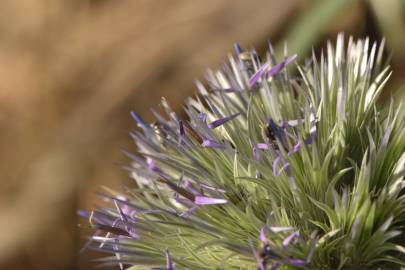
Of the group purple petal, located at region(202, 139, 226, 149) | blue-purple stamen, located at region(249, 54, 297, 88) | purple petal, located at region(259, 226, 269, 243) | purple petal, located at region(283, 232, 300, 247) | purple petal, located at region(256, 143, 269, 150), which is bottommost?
purple petal, located at region(283, 232, 300, 247)

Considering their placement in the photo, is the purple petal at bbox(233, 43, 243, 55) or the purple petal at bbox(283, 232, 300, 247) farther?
the purple petal at bbox(233, 43, 243, 55)

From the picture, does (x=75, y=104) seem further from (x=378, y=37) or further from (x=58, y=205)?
(x=378, y=37)

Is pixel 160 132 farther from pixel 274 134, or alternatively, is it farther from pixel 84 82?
pixel 84 82

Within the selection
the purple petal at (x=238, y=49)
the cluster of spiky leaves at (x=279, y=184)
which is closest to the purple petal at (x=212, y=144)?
the cluster of spiky leaves at (x=279, y=184)

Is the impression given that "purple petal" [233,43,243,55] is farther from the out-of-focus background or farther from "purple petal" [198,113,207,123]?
the out-of-focus background

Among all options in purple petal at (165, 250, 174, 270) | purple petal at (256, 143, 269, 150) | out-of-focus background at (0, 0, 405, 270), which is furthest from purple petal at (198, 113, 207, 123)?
out-of-focus background at (0, 0, 405, 270)

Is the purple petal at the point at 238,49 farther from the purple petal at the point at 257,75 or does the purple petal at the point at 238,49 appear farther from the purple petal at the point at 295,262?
the purple petal at the point at 295,262

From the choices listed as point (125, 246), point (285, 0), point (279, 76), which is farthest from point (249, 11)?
point (125, 246)
